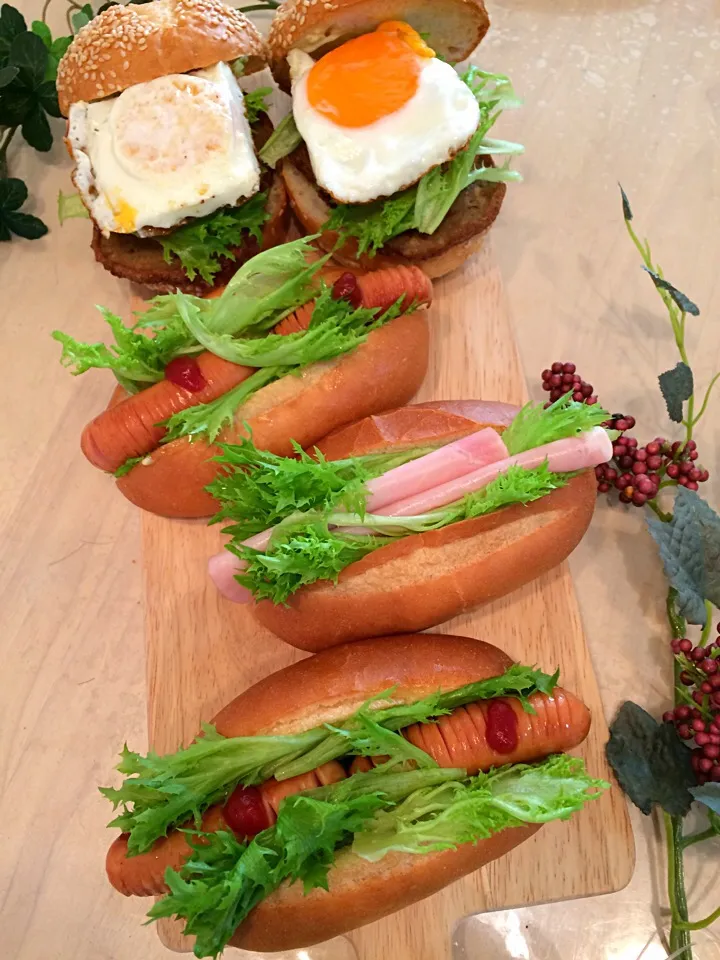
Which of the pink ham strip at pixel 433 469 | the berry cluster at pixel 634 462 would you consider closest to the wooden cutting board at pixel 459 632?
the berry cluster at pixel 634 462

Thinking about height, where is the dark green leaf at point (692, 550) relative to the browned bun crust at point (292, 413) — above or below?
below

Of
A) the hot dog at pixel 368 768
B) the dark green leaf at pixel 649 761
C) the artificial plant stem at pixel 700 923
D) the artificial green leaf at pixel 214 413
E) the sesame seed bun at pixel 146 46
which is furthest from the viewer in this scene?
the sesame seed bun at pixel 146 46

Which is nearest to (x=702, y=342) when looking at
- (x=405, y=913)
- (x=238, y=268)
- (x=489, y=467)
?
(x=489, y=467)

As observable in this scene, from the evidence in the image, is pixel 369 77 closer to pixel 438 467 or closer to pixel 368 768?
pixel 438 467

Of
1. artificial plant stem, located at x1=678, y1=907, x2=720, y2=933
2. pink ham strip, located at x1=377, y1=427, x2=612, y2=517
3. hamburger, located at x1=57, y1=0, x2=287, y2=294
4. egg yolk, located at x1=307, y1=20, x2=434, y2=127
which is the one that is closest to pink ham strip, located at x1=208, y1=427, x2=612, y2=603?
pink ham strip, located at x1=377, y1=427, x2=612, y2=517

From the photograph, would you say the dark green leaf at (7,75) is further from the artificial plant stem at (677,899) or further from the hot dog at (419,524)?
the artificial plant stem at (677,899)

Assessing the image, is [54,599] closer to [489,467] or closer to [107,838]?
[107,838]

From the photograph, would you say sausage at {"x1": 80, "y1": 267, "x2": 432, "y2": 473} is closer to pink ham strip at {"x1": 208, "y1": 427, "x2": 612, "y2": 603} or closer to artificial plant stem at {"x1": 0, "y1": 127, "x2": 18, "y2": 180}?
pink ham strip at {"x1": 208, "y1": 427, "x2": 612, "y2": 603}
